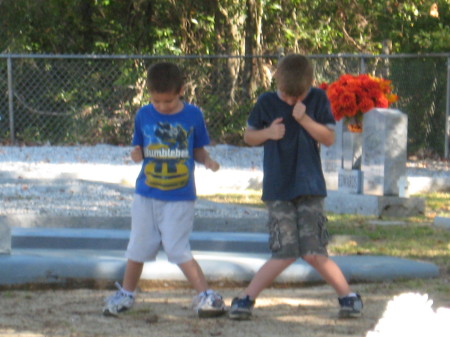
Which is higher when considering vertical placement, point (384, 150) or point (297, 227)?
point (384, 150)

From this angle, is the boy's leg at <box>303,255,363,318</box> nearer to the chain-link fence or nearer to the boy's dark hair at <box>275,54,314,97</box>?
the boy's dark hair at <box>275,54,314,97</box>

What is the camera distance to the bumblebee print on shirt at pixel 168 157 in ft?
15.2

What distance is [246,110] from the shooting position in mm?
15555

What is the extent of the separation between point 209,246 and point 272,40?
11.7 m

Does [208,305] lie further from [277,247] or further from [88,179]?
[88,179]

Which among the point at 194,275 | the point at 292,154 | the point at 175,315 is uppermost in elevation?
the point at 292,154

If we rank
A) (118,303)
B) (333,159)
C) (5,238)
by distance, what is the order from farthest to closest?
(333,159) < (5,238) < (118,303)

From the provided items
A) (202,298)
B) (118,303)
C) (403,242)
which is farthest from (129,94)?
(202,298)

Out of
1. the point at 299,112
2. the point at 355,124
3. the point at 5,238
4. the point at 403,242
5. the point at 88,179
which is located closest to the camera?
the point at 299,112

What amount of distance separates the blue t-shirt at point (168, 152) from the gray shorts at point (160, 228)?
0.04 meters

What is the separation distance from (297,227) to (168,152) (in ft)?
2.48

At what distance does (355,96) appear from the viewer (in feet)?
30.7

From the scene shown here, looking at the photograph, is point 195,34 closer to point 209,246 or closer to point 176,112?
point 209,246

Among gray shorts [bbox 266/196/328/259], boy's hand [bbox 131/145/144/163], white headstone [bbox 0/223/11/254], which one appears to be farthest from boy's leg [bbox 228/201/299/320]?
white headstone [bbox 0/223/11/254]
